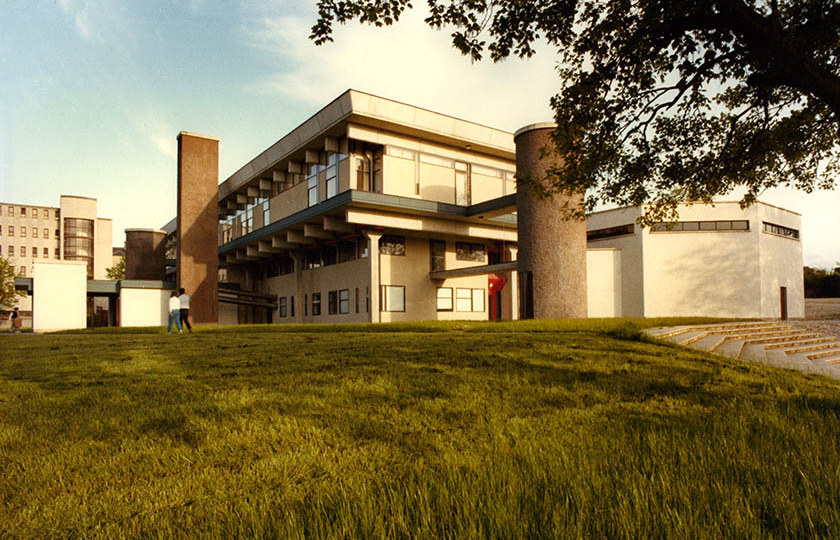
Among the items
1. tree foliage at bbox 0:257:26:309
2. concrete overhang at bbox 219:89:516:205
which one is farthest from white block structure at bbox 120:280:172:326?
tree foliage at bbox 0:257:26:309

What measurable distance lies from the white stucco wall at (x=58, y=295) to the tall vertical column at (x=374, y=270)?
68.6 feet

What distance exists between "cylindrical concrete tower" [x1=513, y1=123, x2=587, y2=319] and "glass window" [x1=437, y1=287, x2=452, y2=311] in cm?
952

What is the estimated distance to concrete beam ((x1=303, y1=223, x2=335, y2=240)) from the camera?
3138 cm

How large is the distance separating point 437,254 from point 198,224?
15387mm

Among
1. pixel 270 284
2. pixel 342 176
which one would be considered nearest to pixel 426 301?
pixel 342 176

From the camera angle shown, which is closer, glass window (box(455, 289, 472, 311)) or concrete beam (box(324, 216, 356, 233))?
concrete beam (box(324, 216, 356, 233))

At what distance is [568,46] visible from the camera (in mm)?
9648

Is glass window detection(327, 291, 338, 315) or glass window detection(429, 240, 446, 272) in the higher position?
glass window detection(429, 240, 446, 272)

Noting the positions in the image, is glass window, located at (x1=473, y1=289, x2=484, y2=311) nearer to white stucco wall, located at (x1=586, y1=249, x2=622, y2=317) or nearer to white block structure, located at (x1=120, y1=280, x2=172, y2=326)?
white stucco wall, located at (x1=586, y1=249, x2=622, y2=317)

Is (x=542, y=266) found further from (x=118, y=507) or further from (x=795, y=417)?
(x=118, y=507)

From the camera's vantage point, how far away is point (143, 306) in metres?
34.4

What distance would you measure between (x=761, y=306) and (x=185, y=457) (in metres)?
38.7

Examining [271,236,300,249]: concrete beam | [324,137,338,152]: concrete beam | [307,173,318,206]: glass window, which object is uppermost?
[324,137,338,152]: concrete beam

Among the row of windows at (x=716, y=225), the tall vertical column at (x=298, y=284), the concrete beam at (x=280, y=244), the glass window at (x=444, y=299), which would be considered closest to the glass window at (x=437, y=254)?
the glass window at (x=444, y=299)
